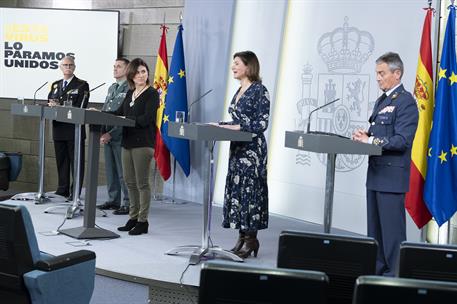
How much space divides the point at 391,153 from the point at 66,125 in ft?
13.0

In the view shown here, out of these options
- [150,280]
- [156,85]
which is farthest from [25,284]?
[156,85]

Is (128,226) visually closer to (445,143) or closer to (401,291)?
(445,143)

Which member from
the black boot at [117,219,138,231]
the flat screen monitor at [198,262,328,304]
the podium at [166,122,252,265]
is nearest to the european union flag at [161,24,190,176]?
the black boot at [117,219,138,231]

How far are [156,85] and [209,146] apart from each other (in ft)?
9.88

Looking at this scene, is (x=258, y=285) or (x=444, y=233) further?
(x=444, y=233)

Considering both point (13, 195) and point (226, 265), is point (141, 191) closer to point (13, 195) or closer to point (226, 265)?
point (13, 195)

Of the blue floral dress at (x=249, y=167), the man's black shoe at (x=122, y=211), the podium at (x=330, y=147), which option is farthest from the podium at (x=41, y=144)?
the podium at (x=330, y=147)

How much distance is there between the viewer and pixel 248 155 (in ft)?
14.3

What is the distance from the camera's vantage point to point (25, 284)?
2871 mm

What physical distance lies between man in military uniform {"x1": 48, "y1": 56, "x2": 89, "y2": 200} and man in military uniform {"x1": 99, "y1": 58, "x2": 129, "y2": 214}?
37cm

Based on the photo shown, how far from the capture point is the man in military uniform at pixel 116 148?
6.07 metres

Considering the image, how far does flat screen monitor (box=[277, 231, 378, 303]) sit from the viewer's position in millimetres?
2432

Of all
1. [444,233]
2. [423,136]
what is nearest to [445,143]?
[423,136]

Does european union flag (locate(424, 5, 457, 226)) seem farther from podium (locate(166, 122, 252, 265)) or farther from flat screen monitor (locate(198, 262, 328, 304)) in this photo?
flat screen monitor (locate(198, 262, 328, 304))
